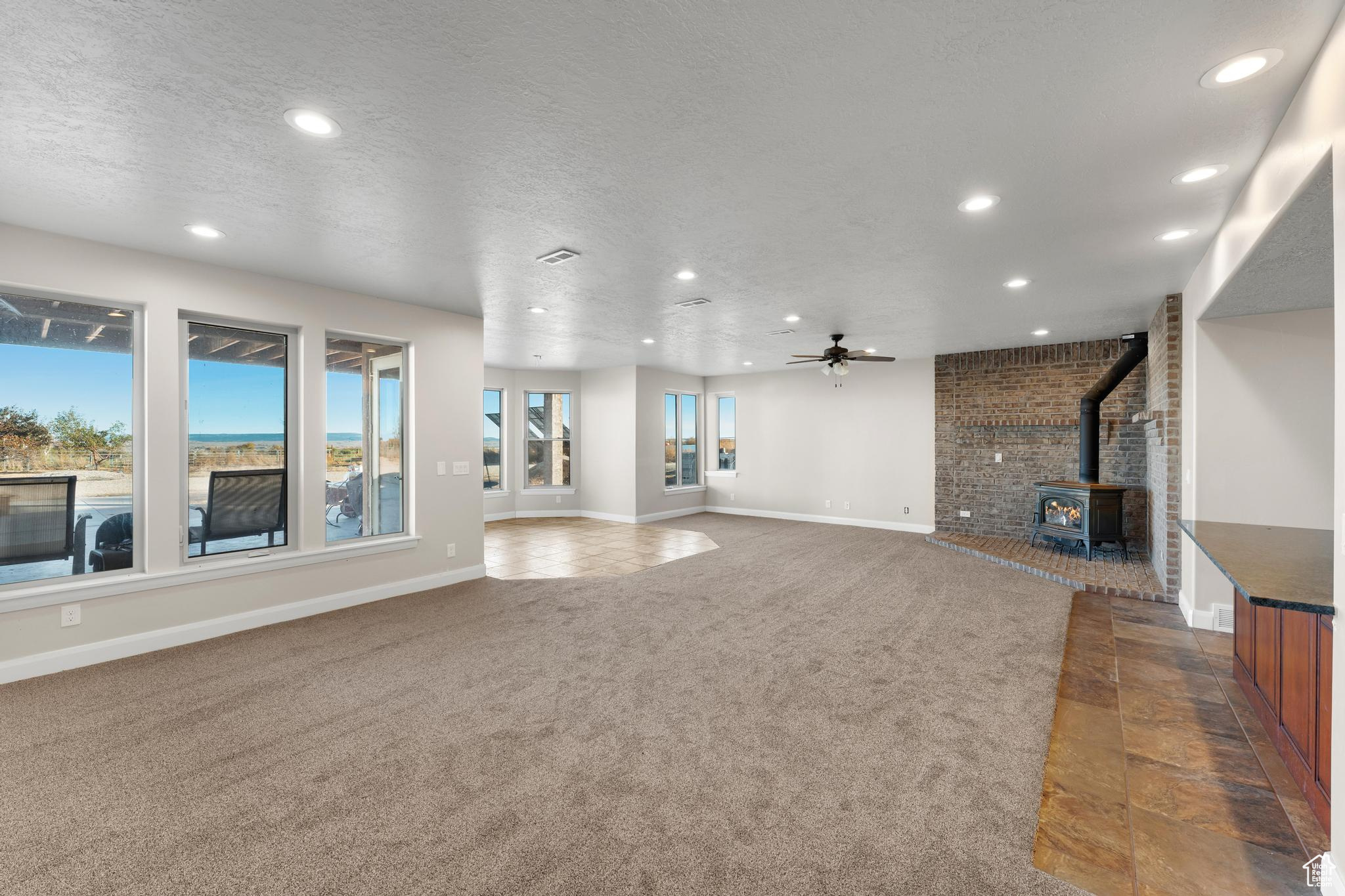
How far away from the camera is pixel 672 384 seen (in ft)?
32.0

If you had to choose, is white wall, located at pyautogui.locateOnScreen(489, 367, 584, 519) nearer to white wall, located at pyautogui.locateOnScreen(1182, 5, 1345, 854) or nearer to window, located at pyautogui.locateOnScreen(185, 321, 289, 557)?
window, located at pyautogui.locateOnScreen(185, 321, 289, 557)

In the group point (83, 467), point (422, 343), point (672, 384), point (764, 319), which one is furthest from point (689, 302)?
point (672, 384)

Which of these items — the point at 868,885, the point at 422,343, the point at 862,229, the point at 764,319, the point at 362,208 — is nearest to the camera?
the point at 868,885

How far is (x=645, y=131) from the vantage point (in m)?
2.19

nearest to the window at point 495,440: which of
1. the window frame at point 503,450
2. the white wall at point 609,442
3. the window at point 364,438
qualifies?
the window frame at point 503,450

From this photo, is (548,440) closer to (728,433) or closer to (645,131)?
(728,433)

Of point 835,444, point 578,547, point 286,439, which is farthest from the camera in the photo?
point 835,444

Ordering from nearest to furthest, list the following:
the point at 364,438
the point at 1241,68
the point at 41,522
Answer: the point at 1241,68 < the point at 41,522 < the point at 364,438

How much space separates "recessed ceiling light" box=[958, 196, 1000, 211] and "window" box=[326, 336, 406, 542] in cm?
450

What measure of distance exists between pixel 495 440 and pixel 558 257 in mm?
6344

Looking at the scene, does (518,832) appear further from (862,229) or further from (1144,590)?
(1144,590)

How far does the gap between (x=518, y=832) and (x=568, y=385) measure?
27.1 ft

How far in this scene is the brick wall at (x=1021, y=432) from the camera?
648cm

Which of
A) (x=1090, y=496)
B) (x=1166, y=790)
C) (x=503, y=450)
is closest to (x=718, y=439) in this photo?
(x=503, y=450)
